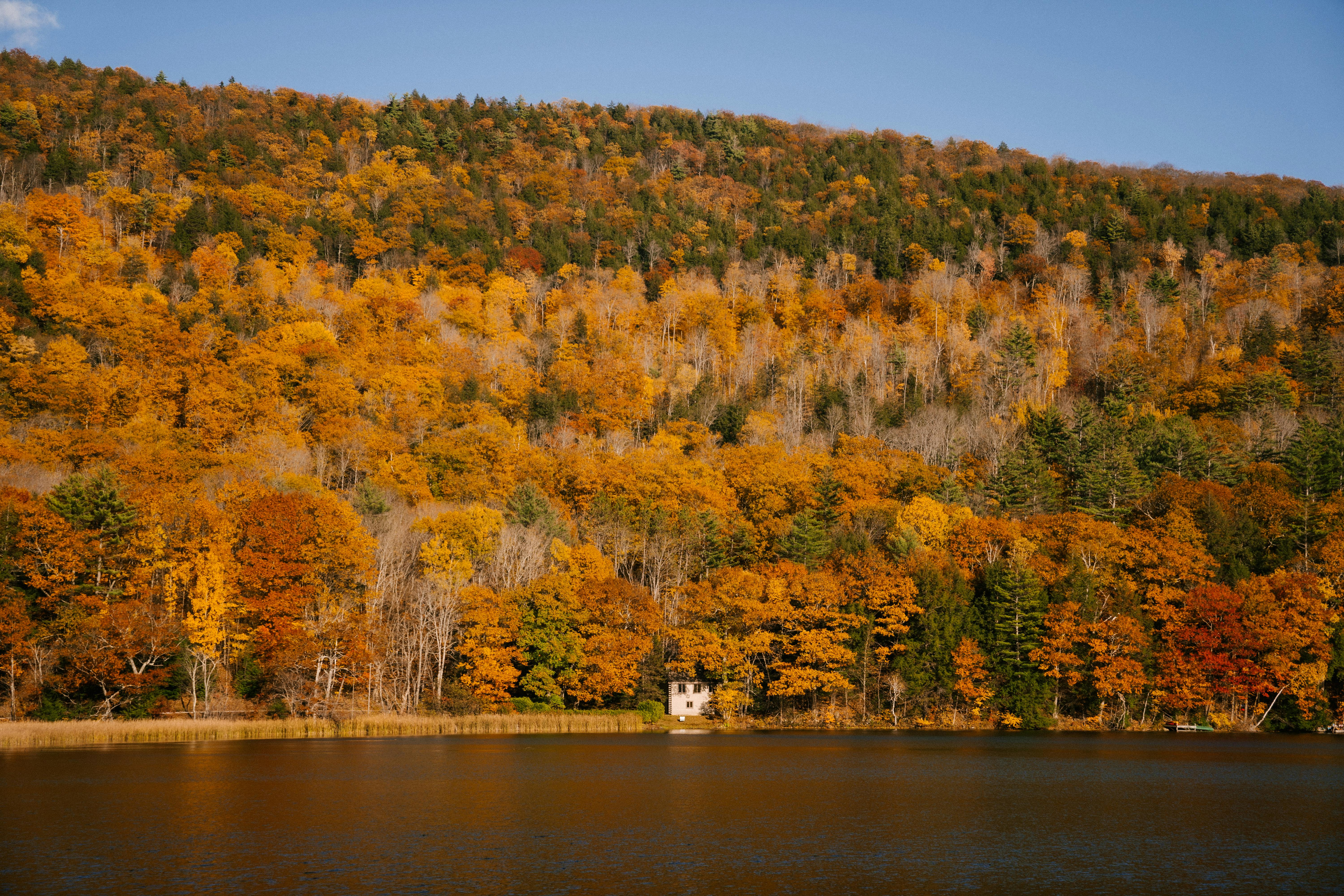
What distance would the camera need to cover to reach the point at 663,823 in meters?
29.1

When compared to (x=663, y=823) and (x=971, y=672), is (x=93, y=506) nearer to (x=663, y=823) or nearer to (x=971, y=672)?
(x=663, y=823)

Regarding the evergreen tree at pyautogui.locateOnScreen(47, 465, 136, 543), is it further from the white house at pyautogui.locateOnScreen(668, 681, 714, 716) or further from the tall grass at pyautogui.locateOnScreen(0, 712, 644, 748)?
the white house at pyautogui.locateOnScreen(668, 681, 714, 716)

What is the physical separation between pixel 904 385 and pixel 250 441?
2745 inches

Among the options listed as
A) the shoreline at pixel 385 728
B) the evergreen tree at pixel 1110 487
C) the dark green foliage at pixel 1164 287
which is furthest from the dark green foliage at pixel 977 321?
the shoreline at pixel 385 728

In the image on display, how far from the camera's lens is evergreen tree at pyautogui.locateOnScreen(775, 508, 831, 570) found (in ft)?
236

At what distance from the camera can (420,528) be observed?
70062mm

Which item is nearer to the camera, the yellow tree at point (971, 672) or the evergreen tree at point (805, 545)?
the yellow tree at point (971, 672)

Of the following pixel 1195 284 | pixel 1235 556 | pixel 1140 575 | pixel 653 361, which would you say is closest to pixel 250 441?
pixel 653 361

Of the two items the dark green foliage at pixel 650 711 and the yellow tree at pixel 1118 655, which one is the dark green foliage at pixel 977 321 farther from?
the dark green foliage at pixel 650 711

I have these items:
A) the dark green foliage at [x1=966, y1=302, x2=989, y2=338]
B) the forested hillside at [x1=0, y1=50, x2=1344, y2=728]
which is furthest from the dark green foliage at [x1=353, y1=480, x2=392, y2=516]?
the dark green foliage at [x1=966, y1=302, x2=989, y2=338]

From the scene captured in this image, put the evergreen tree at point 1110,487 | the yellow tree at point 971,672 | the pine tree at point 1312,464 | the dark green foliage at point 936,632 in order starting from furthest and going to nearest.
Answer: the evergreen tree at point 1110,487, the pine tree at point 1312,464, the dark green foliage at point 936,632, the yellow tree at point 971,672

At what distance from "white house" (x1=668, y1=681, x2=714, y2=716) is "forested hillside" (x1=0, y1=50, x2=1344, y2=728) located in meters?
1.19

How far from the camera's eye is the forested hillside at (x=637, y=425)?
6141 centimetres

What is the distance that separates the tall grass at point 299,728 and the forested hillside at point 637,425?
214 cm
